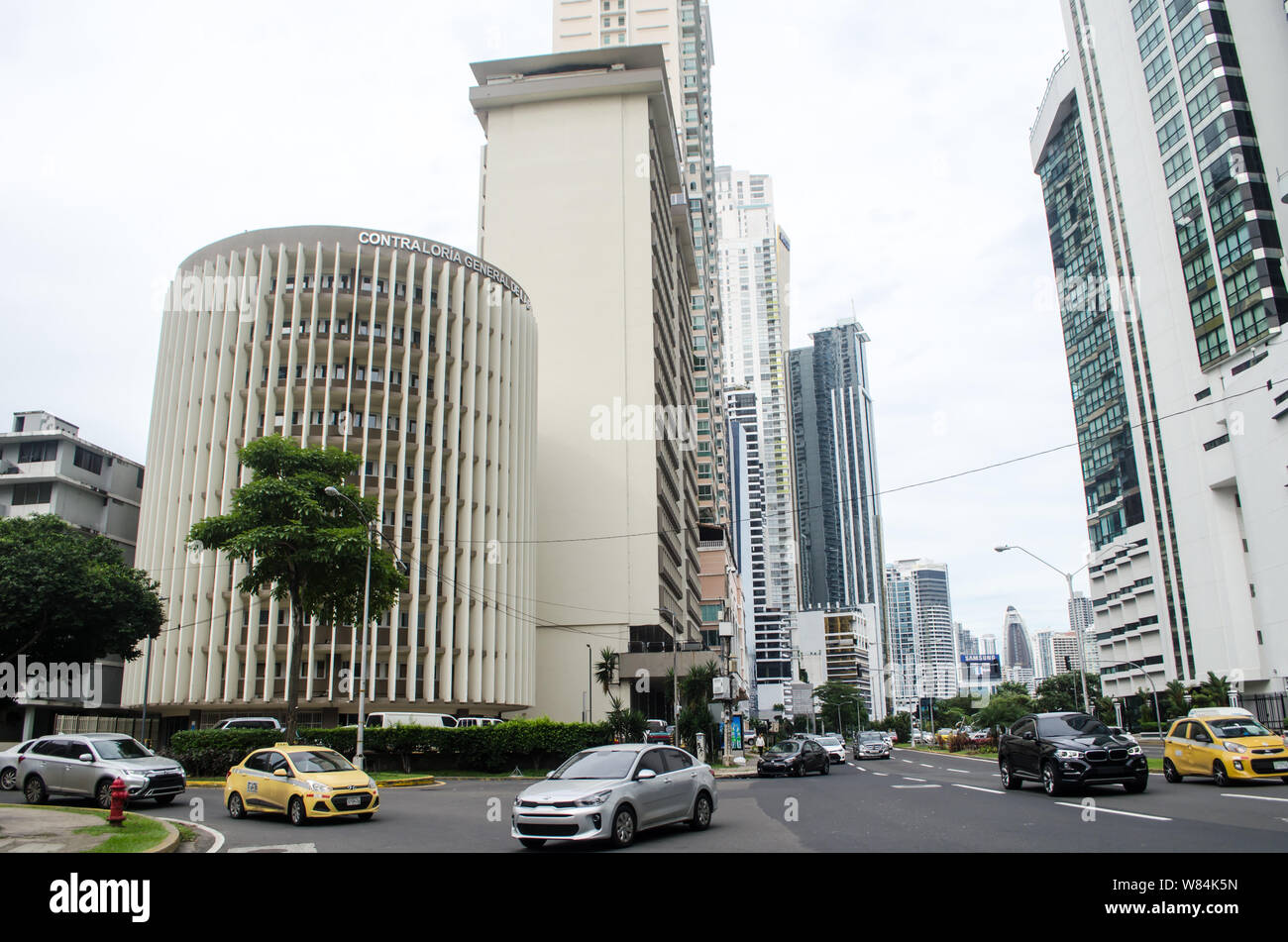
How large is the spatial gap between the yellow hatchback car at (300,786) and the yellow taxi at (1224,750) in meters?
19.1

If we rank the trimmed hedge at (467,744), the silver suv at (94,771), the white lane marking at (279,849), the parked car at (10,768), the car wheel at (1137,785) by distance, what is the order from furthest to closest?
1. the trimmed hedge at (467,744)
2. the parked car at (10,768)
3. the silver suv at (94,771)
4. the car wheel at (1137,785)
5. the white lane marking at (279,849)

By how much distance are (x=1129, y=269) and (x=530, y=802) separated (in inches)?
4697

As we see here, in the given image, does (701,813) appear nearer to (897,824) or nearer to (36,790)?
(897,824)

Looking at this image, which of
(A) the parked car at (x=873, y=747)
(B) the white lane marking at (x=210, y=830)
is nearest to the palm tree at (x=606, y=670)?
(A) the parked car at (x=873, y=747)

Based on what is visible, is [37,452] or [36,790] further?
[37,452]

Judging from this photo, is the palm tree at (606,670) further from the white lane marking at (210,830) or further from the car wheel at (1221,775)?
the white lane marking at (210,830)

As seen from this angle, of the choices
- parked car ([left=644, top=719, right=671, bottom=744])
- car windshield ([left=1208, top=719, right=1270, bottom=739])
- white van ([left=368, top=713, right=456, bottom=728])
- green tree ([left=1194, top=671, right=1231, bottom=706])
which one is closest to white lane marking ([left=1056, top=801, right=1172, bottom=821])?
car windshield ([left=1208, top=719, right=1270, bottom=739])

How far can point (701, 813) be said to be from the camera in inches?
589

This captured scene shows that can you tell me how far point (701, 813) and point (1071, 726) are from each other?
9364 millimetres

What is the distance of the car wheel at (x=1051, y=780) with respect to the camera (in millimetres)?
18547

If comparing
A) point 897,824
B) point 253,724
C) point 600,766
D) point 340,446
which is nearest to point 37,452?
point 340,446
